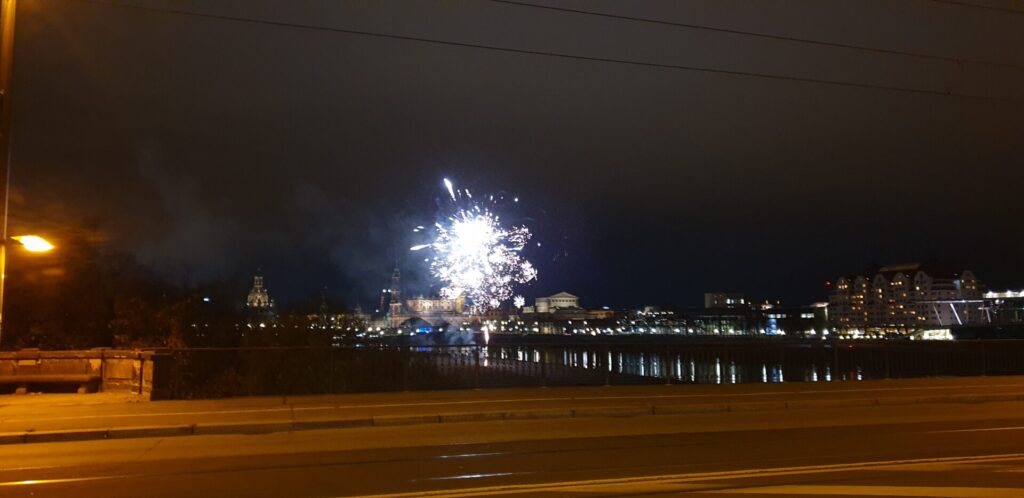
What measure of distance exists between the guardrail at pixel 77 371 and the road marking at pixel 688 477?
44.0 ft

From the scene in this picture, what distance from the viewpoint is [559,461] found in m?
12.2

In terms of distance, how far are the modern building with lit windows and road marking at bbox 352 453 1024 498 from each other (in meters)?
115

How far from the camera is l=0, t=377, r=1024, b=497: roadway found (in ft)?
33.2

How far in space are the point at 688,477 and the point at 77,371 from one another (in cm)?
1749

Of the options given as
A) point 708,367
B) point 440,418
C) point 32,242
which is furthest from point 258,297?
point 708,367

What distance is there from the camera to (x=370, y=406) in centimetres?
1869

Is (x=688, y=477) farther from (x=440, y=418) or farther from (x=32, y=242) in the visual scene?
(x=32, y=242)

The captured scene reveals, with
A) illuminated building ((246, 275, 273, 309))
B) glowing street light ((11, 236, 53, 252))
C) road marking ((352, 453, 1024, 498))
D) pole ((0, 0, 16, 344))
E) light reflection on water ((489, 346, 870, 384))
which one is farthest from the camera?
light reflection on water ((489, 346, 870, 384))

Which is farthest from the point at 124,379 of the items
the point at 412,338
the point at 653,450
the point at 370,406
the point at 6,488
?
the point at 412,338

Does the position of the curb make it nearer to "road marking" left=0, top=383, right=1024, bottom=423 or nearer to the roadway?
the roadway

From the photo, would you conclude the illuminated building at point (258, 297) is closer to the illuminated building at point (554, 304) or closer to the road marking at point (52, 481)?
the road marking at point (52, 481)

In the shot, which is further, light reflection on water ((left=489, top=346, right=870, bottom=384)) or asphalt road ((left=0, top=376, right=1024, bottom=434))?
light reflection on water ((left=489, top=346, right=870, bottom=384))

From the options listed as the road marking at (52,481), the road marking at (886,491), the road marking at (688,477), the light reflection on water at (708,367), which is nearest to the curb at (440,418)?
the road marking at (52,481)

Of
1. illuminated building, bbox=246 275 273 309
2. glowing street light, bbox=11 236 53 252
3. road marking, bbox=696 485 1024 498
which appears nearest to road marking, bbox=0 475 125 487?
glowing street light, bbox=11 236 53 252
